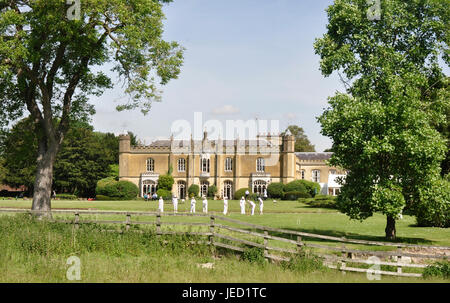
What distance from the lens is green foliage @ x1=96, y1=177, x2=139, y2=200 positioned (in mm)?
55644

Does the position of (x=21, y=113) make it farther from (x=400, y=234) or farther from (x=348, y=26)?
(x=400, y=234)

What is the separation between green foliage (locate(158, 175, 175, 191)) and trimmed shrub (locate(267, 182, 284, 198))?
1276 centimetres

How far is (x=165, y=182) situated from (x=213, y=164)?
6.82 m

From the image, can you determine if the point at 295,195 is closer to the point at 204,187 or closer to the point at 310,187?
the point at 310,187

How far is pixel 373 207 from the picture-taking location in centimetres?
1686

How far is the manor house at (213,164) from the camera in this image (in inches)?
2377

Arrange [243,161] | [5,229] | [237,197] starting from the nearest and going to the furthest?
1. [5,229]
2. [237,197]
3. [243,161]

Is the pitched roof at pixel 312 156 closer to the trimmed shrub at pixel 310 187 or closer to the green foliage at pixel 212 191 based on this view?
the trimmed shrub at pixel 310 187

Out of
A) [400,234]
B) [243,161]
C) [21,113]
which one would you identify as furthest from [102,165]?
[400,234]

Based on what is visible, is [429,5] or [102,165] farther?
[102,165]

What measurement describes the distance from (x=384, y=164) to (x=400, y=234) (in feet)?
15.2

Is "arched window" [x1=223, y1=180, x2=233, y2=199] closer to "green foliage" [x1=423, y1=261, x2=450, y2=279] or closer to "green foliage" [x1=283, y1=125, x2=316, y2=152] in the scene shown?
"green foliage" [x1=283, y1=125, x2=316, y2=152]

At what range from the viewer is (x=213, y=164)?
204 feet
